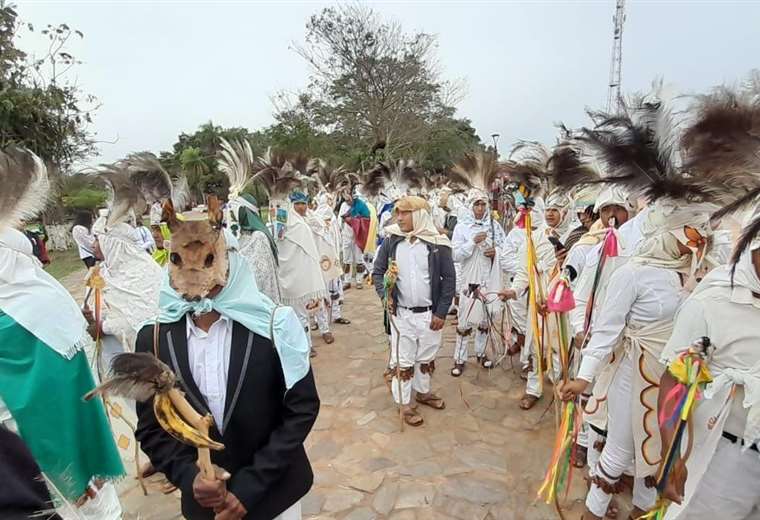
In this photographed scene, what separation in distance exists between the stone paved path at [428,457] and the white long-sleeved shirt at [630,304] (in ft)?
4.84

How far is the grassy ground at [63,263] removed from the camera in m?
14.1

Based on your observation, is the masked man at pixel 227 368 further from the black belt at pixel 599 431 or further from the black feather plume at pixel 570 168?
the black feather plume at pixel 570 168

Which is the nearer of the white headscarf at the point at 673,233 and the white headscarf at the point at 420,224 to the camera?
the white headscarf at the point at 673,233

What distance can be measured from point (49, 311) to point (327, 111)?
24961 millimetres

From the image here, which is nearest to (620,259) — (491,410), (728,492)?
(728,492)

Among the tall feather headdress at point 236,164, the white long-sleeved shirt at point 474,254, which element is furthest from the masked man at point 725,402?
the tall feather headdress at point 236,164

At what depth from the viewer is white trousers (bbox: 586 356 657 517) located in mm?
2799

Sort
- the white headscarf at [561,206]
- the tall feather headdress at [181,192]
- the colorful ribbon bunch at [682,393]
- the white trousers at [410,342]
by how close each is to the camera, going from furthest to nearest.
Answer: the white headscarf at [561,206], the white trousers at [410,342], the tall feather headdress at [181,192], the colorful ribbon bunch at [682,393]

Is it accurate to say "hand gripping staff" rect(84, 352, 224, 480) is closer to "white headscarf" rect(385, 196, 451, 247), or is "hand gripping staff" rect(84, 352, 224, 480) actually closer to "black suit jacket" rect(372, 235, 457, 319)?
"black suit jacket" rect(372, 235, 457, 319)

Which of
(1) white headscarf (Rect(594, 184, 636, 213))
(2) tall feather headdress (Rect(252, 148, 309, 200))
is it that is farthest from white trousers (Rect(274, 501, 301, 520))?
(2) tall feather headdress (Rect(252, 148, 309, 200))

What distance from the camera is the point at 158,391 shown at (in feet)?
5.10

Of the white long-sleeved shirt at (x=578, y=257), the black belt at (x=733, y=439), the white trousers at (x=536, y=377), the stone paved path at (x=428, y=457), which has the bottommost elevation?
the stone paved path at (x=428, y=457)

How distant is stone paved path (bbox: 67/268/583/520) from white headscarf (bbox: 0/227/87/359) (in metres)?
1.79

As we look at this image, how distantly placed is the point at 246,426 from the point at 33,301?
1.52 meters
